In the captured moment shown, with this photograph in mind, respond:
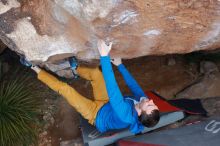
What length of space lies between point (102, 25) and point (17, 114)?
7.03 feet

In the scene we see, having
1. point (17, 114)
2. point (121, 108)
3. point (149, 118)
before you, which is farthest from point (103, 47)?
point (17, 114)

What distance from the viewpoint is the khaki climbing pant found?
5.03m

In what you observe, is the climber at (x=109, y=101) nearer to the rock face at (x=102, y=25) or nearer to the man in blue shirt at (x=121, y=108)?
the man in blue shirt at (x=121, y=108)

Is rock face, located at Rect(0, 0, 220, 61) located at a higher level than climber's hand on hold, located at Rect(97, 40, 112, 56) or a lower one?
higher

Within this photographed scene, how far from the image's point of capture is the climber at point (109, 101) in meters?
4.34

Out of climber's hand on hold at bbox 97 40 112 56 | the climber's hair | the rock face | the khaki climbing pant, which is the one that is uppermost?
the rock face

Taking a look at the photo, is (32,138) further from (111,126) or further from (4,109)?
(111,126)

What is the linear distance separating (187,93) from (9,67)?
2.84 m

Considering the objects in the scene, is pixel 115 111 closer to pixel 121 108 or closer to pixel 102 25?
pixel 121 108

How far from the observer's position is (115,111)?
459 centimetres

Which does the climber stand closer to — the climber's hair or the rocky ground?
the climber's hair

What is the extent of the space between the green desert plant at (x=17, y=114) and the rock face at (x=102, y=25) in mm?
1355

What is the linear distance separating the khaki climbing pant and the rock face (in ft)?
1.79

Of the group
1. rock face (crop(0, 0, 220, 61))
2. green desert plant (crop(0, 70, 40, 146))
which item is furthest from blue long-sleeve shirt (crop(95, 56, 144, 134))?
green desert plant (crop(0, 70, 40, 146))
